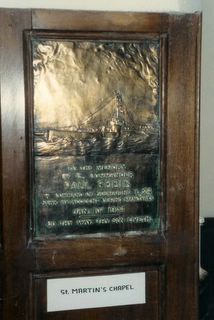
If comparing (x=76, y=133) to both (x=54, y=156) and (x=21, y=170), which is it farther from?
(x=21, y=170)

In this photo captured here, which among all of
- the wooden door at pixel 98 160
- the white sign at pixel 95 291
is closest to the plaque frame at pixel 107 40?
the wooden door at pixel 98 160

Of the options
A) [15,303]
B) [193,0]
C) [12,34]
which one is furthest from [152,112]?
[15,303]

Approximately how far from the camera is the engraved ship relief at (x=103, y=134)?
1.28m

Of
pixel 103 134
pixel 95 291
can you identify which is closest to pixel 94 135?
pixel 103 134

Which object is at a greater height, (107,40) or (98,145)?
(107,40)

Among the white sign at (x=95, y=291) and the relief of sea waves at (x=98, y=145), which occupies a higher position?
the relief of sea waves at (x=98, y=145)

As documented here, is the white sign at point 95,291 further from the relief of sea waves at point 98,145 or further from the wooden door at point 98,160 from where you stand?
the relief of sea waves at point 98,145

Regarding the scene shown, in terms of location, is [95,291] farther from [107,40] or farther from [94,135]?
[107,40]

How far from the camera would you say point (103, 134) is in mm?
1305

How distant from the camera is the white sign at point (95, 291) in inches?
51.5

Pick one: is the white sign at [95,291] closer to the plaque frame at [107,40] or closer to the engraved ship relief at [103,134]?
the plaque frame at [107,40]

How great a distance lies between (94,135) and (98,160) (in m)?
0.08

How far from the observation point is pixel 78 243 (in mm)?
1300

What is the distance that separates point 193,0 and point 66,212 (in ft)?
2.53
